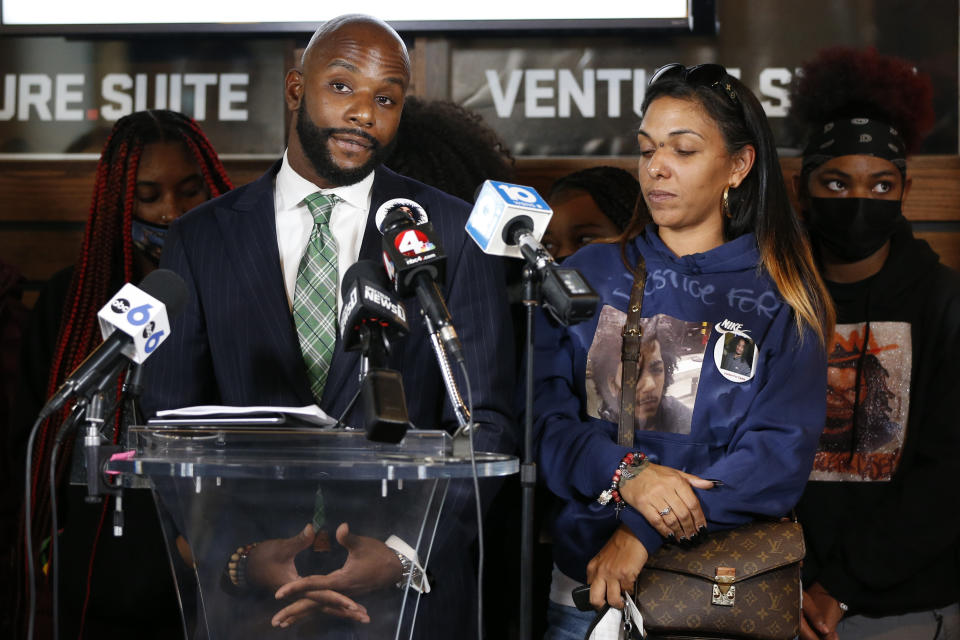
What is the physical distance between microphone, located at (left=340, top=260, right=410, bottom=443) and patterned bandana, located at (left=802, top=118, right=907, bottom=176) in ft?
6.64

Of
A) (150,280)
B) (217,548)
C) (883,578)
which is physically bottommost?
(883,578)

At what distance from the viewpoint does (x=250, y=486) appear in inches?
72.5

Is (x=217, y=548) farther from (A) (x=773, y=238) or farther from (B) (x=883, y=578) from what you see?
(B) (x=883, y=578)

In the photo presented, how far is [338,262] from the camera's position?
2.51m

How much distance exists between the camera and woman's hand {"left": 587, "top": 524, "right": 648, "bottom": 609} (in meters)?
2.34

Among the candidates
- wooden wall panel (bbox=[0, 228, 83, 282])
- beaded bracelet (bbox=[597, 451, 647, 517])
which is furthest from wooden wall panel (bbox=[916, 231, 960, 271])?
wooden wall panel (bbox=[0, 228, 83, 282])

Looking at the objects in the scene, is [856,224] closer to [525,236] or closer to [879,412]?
[879,412]

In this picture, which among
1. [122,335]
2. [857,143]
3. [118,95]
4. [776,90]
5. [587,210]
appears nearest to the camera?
[122,335]

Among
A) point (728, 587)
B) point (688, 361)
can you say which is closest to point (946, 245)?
point (688, 361)

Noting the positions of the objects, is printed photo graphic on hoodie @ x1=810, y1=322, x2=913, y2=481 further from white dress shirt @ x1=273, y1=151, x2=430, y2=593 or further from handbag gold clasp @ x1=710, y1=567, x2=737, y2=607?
white dress shirt @ x1=273, y1=151, x2=430, y2=593

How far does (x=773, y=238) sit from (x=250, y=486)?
143 centimetres

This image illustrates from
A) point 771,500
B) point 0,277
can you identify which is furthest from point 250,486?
point 0,277

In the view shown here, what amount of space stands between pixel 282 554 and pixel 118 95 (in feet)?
10.5

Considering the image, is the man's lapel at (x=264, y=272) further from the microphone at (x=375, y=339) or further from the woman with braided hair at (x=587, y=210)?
the woman with braided hair at (x=587, y=210)
